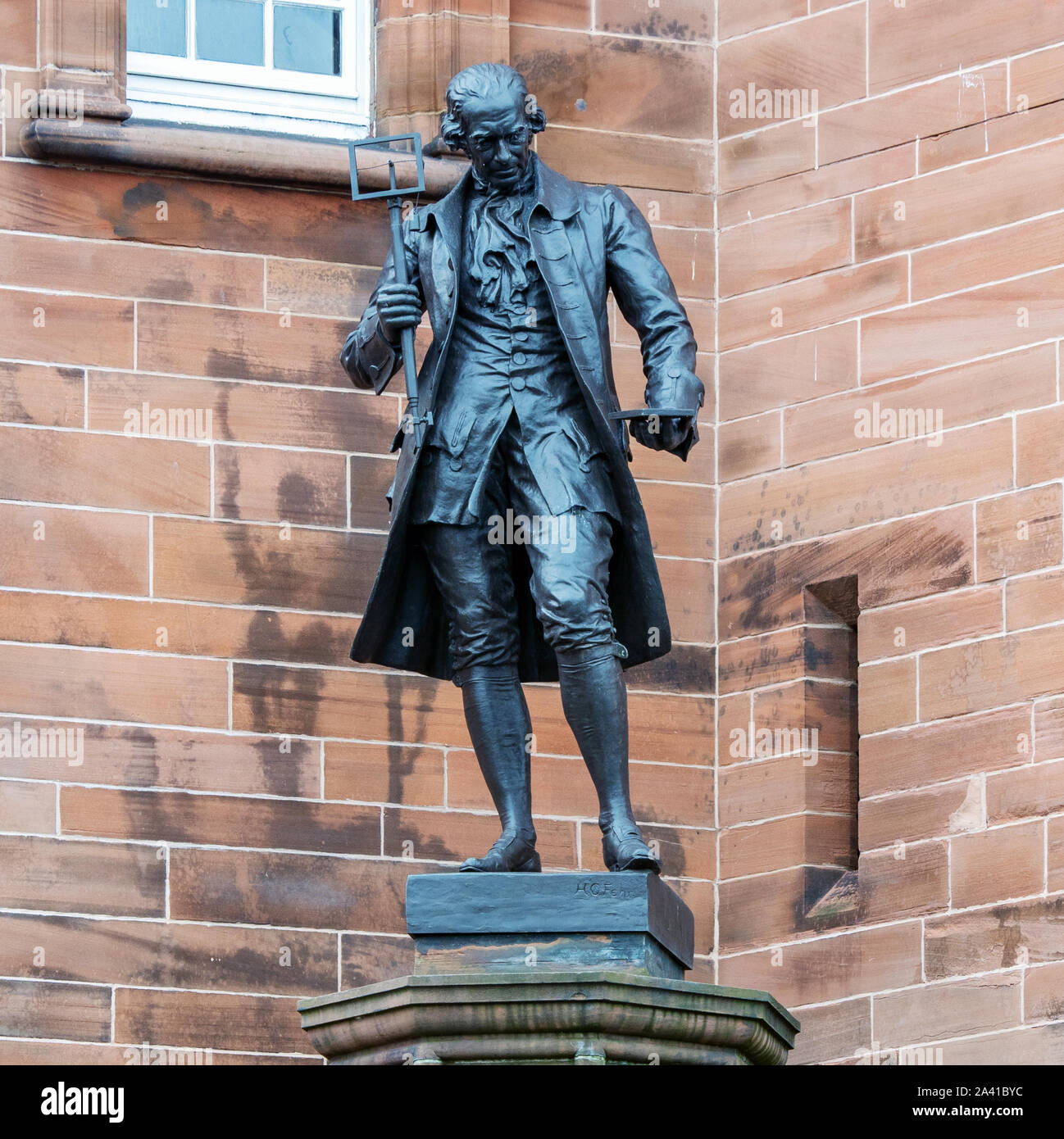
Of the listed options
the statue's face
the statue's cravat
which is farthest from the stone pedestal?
the statue's face

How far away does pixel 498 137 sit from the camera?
30.3 ft

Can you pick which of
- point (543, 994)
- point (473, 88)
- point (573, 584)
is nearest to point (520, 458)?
point (573, 584)

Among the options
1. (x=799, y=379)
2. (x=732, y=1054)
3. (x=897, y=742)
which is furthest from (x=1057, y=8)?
(x=732, y=1054)

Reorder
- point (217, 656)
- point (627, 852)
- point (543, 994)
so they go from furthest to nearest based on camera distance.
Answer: point (217, 656) → point (627, 852) → point (543, 994)

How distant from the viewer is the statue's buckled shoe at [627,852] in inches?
346

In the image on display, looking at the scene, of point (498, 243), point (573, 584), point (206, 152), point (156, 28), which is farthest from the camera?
point (156, 28)

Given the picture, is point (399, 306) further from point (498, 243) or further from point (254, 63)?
point (254, 63)

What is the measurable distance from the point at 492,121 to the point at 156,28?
359cm

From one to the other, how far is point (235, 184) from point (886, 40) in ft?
8.09

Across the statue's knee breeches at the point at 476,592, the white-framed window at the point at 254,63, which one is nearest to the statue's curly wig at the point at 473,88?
the statue's knee breeches at the point at 476,592

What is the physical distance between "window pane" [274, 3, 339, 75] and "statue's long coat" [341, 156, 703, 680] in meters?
3.26

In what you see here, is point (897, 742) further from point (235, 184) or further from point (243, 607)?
point (235, 184)
